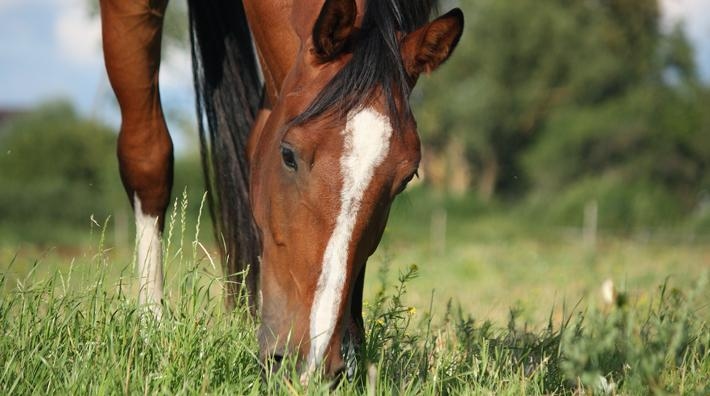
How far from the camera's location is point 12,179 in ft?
95.1

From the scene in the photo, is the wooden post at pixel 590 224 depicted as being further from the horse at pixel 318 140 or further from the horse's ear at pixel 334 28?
the horse's ear at pixel 334 28

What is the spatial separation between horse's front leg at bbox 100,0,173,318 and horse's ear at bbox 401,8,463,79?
1.64 meters

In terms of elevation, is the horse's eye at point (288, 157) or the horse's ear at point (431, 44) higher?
the horse's ear at point (431, 44)

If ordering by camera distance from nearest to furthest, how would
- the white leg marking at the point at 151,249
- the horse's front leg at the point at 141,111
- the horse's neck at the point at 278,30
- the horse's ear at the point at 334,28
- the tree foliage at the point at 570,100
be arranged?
the horse's ear at the point at 334,28 → the horse's neck at the point at 278,30 → the white leg marking at the point at 151,249 → the horse's front leg at the point at 141,111 → the tree foliage at the point at 570,100

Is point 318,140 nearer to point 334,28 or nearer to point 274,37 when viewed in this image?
point 334,28

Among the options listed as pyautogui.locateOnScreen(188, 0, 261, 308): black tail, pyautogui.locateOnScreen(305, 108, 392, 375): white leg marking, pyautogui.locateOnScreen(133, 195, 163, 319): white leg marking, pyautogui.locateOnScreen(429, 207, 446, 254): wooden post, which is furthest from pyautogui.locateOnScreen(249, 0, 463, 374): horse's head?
pyautogui.locateOnScreen(429, 207, 446, 254): wooden post

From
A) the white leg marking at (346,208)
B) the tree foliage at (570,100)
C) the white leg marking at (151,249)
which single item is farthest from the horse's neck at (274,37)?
the tree foliage at (570,100)

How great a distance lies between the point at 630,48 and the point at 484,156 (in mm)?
9065

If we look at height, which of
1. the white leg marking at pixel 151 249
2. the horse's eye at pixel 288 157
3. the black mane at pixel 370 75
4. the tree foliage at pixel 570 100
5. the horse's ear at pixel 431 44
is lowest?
the white leg marking at pixel 151 249

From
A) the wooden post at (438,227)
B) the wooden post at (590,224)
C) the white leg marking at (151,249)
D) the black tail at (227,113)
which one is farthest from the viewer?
the wooden post at (438,227)

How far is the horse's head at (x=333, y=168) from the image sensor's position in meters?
2.71

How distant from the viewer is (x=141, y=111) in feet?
14.1

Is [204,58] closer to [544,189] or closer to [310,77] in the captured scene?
[310,77]

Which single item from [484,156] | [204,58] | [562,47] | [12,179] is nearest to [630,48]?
[562,47]
